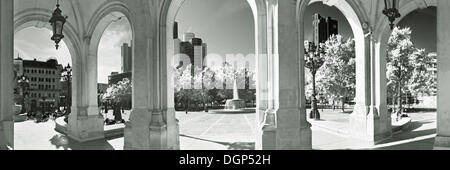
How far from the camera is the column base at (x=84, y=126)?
13078mm

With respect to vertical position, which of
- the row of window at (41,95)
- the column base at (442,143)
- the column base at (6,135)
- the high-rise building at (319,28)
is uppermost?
the high-rise building at (319,28)

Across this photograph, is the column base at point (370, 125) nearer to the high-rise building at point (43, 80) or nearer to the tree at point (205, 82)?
the tree at point (205, 82)

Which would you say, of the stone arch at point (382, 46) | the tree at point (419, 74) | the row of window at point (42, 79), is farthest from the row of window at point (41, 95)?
the stone arch at point (382, 46)

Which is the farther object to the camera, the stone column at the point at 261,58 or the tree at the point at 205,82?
the tree at the point at 205,82

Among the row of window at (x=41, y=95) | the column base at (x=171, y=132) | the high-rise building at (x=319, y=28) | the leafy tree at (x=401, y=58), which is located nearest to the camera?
the column base at (x=171, y=132)

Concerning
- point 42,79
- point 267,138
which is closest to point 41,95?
point 42,79

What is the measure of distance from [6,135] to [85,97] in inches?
302

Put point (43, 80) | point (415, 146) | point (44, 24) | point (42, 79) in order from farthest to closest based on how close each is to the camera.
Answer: point (43, 80) < point (42, 79) < point (44, 24) < point (415, 146)

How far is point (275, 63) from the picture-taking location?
813 cm

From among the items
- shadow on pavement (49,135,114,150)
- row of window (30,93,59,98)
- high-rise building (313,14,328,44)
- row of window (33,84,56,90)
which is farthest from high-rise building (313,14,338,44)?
shadow on pavement (49,135,114,150)

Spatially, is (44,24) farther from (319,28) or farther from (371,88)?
(319,28)

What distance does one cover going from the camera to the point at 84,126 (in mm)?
13156

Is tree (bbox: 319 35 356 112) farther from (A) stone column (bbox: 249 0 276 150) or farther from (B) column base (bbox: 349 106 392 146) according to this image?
(A) stone column (bbox: 249 0 276 150)

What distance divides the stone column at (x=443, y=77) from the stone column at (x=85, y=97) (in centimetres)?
1335
